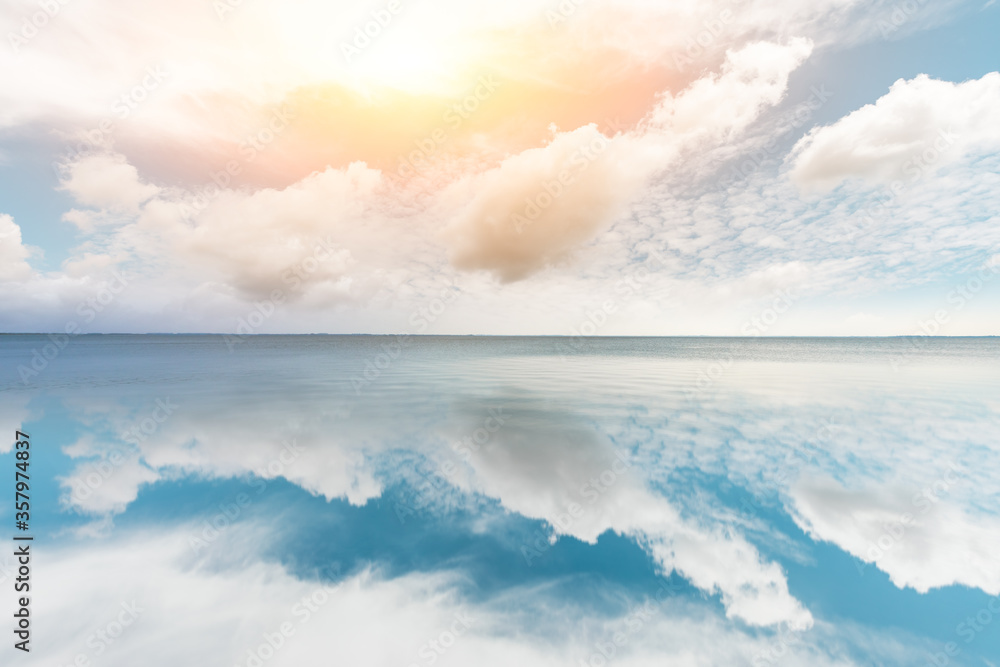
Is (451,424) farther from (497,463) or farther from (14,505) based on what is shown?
(14,505)

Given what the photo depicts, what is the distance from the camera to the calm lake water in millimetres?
5500

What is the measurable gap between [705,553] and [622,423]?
9907 mm

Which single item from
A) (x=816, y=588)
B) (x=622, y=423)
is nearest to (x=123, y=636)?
(x=816, y=588)

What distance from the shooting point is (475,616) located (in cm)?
589

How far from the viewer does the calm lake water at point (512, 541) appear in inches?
217

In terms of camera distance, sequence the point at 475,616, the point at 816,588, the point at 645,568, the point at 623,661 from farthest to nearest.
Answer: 1. the point at 645,568
2. the point at 816,588
3. the point at 475,616
4. the point at 623,661

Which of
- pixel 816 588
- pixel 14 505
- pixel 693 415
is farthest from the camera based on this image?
pixel 693 415

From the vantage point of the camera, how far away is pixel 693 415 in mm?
19547

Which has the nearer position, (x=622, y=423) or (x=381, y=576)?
(x=381, y=576)

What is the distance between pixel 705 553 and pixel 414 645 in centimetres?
591

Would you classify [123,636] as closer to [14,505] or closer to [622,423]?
[14,505]

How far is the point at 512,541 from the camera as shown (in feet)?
26.0

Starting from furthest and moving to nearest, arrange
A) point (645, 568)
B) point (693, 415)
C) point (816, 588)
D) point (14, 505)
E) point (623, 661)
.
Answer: point (693, 415)
point (14, 505)
point (645, 568)
point (816, 588)
point (623, 661)

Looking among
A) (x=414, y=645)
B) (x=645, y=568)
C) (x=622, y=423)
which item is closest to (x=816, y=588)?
(x=645, y=568)
